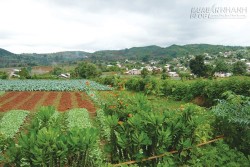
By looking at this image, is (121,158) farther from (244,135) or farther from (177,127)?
(244,135)

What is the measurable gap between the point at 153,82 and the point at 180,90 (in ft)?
16.8

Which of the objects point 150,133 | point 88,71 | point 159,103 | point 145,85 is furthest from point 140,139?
point 88,71

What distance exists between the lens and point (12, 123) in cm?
1150

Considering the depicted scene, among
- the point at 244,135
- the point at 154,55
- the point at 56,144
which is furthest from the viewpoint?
the point at 154,55

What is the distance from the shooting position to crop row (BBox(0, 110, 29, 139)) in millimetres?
10023

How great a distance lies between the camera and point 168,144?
4.87 metres

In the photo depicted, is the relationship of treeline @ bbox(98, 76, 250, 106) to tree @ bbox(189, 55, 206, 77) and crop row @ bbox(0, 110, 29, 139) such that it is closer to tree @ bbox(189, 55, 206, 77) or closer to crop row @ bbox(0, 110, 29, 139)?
crop row @ bbox(0, 110, 29, 139)

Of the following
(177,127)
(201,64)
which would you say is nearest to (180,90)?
(177,127)

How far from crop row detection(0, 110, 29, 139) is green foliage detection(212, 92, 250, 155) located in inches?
271

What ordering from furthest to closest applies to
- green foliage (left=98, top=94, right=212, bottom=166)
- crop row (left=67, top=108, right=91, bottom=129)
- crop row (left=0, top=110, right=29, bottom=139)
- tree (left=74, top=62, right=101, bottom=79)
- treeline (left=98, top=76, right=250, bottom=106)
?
tree (left=74, top=62, right=101, bottom=79) < treeline (left=98, top=76, right=250, bottom=106) < crop row (left=67, top=108, right=91, bottom=129) < crop row (left=0, top=110, right=29, bottom=139) < green foliage (left=98, top=94, right=212, bottom=166)

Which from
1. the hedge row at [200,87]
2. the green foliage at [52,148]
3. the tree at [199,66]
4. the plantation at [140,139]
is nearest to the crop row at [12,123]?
the plantation at [140,139]

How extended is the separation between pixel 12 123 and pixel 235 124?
29.7 ft

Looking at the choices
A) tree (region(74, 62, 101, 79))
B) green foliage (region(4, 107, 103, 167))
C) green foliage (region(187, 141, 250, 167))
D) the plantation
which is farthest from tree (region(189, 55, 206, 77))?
green foliage (region(4, 107, 103, 167))

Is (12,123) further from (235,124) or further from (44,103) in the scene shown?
(235,124)
